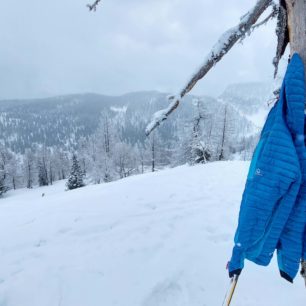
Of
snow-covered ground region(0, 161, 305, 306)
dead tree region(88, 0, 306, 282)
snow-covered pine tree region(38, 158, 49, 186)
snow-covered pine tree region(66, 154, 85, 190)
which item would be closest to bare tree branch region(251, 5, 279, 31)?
dead tree region(88, 0, 306, 282)

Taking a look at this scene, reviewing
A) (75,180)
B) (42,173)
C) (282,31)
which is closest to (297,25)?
(282,31)

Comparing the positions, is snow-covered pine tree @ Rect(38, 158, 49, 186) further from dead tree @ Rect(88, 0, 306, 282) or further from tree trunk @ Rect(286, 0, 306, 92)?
tree trunk @ Rect(286, 0, 306, 92)

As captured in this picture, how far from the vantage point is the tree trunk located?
2121 mm

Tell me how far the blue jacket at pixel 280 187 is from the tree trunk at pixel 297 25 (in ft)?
0.44

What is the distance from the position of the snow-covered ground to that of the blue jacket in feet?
4.99

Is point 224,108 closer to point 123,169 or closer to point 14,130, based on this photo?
point 123,169

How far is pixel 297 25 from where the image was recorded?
7.09 ft

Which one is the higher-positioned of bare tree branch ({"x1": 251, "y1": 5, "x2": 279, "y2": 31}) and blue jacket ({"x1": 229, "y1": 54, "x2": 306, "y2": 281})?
bare tree branch ({"x1": 251, "y1": 5, "x2": 279, "y2": 31})

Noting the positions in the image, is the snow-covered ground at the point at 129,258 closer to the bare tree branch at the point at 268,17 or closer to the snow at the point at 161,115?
the snow at the point at 161,115

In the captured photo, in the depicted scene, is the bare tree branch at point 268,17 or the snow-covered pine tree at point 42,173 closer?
the bare tree branch at point 268,17

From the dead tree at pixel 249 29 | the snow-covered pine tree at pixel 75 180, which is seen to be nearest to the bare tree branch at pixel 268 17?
the dead tree at pixel 249 29

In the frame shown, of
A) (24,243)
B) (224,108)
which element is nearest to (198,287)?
(24,243)

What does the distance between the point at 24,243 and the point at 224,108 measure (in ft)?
82.9

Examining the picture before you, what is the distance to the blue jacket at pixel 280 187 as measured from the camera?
1953 mm
